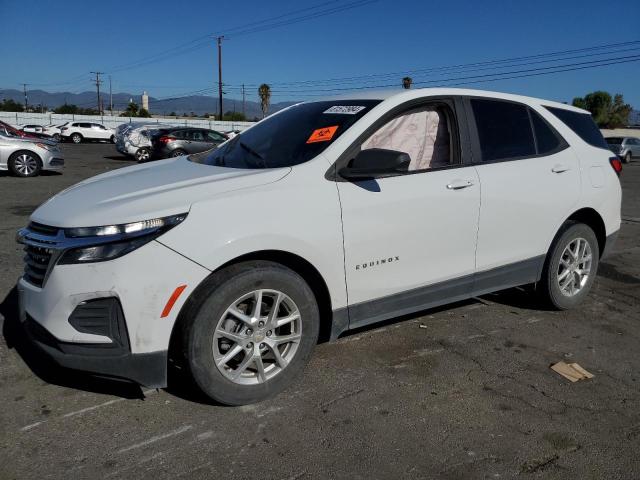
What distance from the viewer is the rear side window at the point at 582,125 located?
454 centimetres

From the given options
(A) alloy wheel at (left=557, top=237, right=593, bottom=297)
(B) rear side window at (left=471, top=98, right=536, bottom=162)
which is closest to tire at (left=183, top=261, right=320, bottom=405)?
(B) rear side window at (left=471, top=98, right=536, bottom=162)

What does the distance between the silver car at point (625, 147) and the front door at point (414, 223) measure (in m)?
31.1

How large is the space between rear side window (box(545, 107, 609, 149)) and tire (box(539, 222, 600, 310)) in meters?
0.76

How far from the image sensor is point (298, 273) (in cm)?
310

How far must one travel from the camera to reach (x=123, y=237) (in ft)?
8.42

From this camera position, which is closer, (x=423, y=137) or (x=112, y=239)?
(x=112, y=239)

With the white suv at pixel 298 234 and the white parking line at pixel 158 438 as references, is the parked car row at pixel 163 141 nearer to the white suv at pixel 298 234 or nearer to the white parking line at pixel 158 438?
the white suv at pixel 298 234

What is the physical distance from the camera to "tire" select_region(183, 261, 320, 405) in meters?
2.71

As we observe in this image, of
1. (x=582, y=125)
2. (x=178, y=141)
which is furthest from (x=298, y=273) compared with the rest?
(x=178, y=141)

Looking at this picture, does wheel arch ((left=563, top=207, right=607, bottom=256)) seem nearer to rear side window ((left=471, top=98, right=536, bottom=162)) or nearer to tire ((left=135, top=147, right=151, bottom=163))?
rear side window ((left=471, top=98, right=536, bottom=162))

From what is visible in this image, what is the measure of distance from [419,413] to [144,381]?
1.45m

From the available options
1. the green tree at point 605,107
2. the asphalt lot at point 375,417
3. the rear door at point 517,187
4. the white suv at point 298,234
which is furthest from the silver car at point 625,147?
the green tree at point 605,107

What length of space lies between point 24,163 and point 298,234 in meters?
13.4

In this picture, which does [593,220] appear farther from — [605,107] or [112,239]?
[605,107]
